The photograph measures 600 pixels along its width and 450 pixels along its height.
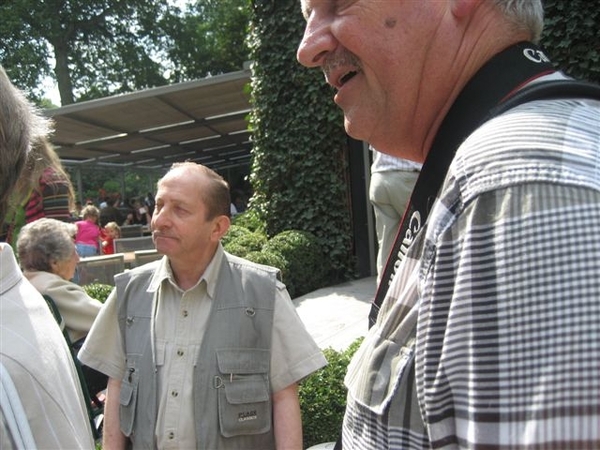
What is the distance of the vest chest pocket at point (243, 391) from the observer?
8.25ft

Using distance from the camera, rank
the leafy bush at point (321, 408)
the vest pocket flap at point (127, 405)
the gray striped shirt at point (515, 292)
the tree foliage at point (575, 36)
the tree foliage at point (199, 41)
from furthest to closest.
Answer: the tree foliage at point (199, 41) → the tree foliage at point (575, 36) → the leafy bush at point (321, 408) → the vest pocket flap at point (127, 405) → the gray striped shirt at point (515, 292)

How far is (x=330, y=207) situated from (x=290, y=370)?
7.20 m

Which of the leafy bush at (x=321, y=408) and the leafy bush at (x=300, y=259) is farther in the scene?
the leafy bush at (x=300, y=259)

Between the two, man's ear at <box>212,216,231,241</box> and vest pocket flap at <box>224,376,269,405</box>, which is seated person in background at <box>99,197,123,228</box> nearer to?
man's ear at <box>212,216,231,241</box>

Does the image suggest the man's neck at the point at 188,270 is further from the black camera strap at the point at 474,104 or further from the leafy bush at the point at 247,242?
the leafy bush at the point at 247,242

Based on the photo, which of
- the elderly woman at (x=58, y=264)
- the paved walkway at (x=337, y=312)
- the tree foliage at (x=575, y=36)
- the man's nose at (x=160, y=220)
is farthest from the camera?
the tree foliage at (x=575, y=36)

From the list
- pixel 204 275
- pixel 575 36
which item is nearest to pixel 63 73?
pixel 575 36

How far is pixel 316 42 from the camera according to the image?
1.26 metres

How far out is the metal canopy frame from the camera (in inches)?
495

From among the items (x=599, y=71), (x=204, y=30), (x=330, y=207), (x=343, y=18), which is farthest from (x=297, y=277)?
(x=204, y=30)

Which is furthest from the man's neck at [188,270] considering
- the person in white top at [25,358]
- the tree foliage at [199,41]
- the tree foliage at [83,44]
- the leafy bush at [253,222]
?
the tree foliage at [199,41]

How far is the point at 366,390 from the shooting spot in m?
1.08

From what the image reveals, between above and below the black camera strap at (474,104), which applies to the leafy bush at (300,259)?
below

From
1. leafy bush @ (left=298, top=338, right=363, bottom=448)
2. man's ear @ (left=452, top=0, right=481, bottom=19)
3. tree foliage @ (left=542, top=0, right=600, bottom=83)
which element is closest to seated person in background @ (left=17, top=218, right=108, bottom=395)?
leafy bush @ (left=298, top=338, right=363, bottom=448)
